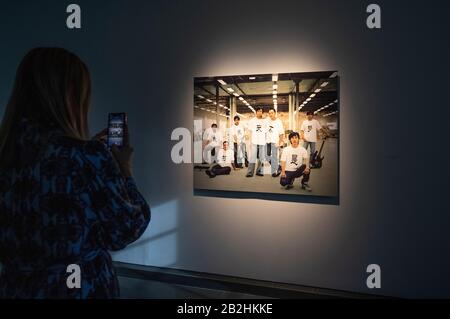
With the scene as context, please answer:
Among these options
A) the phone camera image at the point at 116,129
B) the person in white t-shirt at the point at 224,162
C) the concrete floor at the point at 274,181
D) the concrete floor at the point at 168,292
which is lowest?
the concrete floor at the point at 168,292

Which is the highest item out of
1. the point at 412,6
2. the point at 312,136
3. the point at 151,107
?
the point at 412,6

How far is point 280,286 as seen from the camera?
9.02ft

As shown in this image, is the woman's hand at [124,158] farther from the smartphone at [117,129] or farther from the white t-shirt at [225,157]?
the white t-shirt at [225,157]

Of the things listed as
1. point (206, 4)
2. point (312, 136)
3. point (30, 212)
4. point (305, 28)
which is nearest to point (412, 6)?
point (305, 28)

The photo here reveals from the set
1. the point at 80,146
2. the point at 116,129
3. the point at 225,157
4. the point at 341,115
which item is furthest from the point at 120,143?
the point at 341,115

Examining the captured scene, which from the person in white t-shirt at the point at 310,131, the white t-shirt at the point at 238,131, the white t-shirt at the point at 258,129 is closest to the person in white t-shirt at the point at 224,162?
the white t-shirt at the point at 238,131

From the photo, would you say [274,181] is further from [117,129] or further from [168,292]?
[117,129]

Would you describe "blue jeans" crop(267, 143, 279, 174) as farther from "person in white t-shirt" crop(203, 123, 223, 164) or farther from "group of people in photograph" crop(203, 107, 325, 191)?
"person in white t-shirt" crop(203, 123, 223, 164)

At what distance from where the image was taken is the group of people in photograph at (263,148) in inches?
104

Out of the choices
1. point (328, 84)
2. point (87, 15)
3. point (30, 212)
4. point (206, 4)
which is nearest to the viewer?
point (30, 212)

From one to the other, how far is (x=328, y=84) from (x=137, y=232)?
2154 mm

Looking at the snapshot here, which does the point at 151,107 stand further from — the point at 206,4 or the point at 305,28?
the point at 305,28

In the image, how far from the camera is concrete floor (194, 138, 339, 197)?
102 inches

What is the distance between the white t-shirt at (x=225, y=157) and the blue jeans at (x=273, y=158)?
1.18 ft
